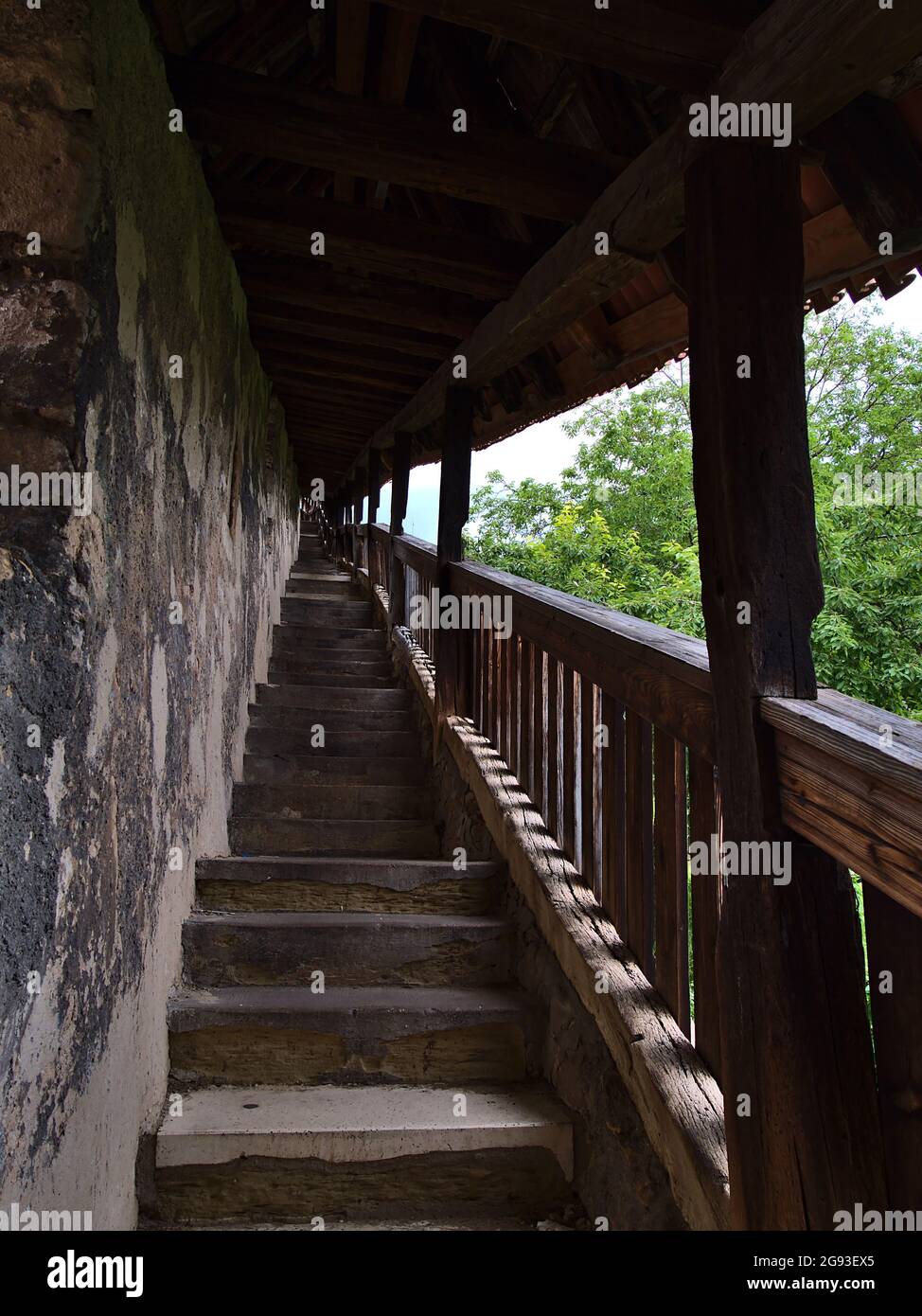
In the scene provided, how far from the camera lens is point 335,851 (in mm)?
3826

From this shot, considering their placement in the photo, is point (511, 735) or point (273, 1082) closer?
point (273, 1082)

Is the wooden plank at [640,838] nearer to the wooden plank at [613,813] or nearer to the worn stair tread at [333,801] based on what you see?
the wooden plank at [613,813]

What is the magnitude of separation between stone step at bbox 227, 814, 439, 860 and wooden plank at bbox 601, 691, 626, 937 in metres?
1.67

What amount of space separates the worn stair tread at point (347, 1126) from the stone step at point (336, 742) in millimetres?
2085

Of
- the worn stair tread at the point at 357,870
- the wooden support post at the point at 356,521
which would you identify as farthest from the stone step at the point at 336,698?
the wooden support post at the point at 356,521

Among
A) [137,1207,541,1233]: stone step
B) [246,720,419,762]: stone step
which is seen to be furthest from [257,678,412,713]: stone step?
[137,1207,541,1233]: stone step

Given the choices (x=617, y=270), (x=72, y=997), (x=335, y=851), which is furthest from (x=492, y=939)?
(x=617, y=270)

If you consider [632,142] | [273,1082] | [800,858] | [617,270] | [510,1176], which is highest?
[632,142]

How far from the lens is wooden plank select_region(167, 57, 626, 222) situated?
2189 mm

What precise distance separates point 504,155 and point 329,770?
2942mm
